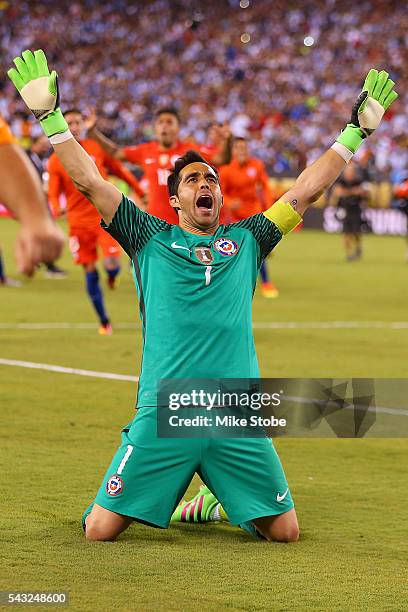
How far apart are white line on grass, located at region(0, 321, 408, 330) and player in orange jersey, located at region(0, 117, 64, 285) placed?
11742mm

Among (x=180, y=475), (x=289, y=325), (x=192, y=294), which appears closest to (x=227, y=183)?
(x=289, y=325)

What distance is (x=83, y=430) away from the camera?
29.9 feet

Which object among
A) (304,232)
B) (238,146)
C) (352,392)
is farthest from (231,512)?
(304,232)

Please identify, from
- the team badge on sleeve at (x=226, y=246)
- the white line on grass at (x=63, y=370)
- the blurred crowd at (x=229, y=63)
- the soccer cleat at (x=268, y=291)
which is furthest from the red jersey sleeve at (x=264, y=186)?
the blurred crowd at (x=229, y=63)

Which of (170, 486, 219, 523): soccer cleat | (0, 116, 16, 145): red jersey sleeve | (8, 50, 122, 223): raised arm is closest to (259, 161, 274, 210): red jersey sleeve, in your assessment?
(170, 486, 219, 523): soccer cleat

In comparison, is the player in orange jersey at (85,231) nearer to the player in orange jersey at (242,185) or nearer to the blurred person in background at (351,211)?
the player in orange jersey at (242,185)

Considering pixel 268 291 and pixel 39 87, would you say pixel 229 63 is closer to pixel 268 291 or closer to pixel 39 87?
pixel 268 291

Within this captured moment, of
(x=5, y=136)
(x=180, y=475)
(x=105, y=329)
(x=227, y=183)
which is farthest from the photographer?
(x=227, y=183)

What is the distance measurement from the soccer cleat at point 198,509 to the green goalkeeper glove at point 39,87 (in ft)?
6.85

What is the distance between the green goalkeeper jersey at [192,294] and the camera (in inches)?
244

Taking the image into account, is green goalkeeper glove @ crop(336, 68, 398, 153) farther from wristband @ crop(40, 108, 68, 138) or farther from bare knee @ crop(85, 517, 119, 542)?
bare knee @ crop(85, 517, 119, 542)

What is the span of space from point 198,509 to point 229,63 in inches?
1637

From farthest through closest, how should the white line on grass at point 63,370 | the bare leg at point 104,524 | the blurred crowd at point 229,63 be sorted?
the blurred crowd at point 229,63 → the white line on grass at point 63,370 → the bare leg at point 104,524

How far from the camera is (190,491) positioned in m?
7.57
